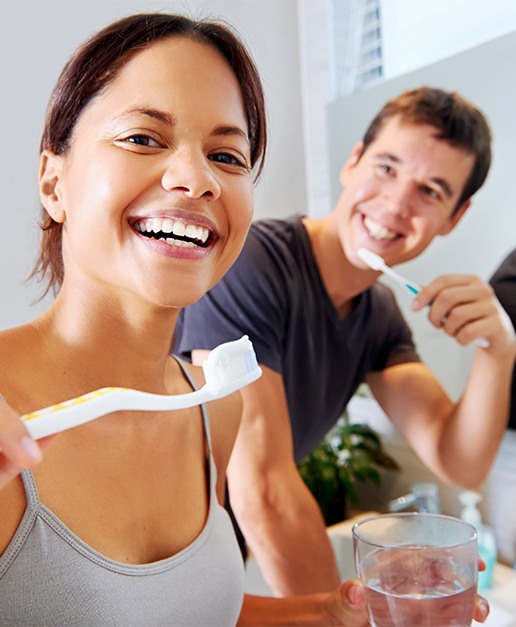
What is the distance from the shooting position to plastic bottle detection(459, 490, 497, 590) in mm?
1129

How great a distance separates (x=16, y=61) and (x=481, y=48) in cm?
82

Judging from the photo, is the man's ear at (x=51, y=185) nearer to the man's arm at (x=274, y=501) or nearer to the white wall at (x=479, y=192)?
the man's arm at (x=274, y=501)

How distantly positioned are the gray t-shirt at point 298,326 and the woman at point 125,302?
27cm

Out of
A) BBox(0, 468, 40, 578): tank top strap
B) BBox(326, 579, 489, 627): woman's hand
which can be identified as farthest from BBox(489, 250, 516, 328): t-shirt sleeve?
BBox(0, 468, 40, 578): tank top strap

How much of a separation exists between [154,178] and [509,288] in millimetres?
821

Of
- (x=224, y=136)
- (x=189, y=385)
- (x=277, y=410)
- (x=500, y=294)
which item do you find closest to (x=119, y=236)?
(x=224, y=136)

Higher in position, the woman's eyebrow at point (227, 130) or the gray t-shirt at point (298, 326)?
the woman's eyebrow at point (227, 130)

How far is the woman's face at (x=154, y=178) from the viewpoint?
0.46 m

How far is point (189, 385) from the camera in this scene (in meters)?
0.64

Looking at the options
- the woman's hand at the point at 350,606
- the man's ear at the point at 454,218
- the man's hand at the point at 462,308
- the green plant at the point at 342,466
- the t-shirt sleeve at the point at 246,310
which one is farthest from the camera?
the green plant at the point at 342,466

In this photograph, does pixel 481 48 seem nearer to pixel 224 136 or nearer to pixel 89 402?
pixel 224 136

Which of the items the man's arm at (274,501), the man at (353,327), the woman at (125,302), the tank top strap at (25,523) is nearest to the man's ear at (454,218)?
the man at (353,327)

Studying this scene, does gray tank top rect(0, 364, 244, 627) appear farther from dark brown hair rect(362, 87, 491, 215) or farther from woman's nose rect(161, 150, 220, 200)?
dark brown hair rect(362, 87, 491, 215)

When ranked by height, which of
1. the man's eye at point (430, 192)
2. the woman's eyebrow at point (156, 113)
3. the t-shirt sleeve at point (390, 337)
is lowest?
the t-shirt sleeve at point (390, 337)
